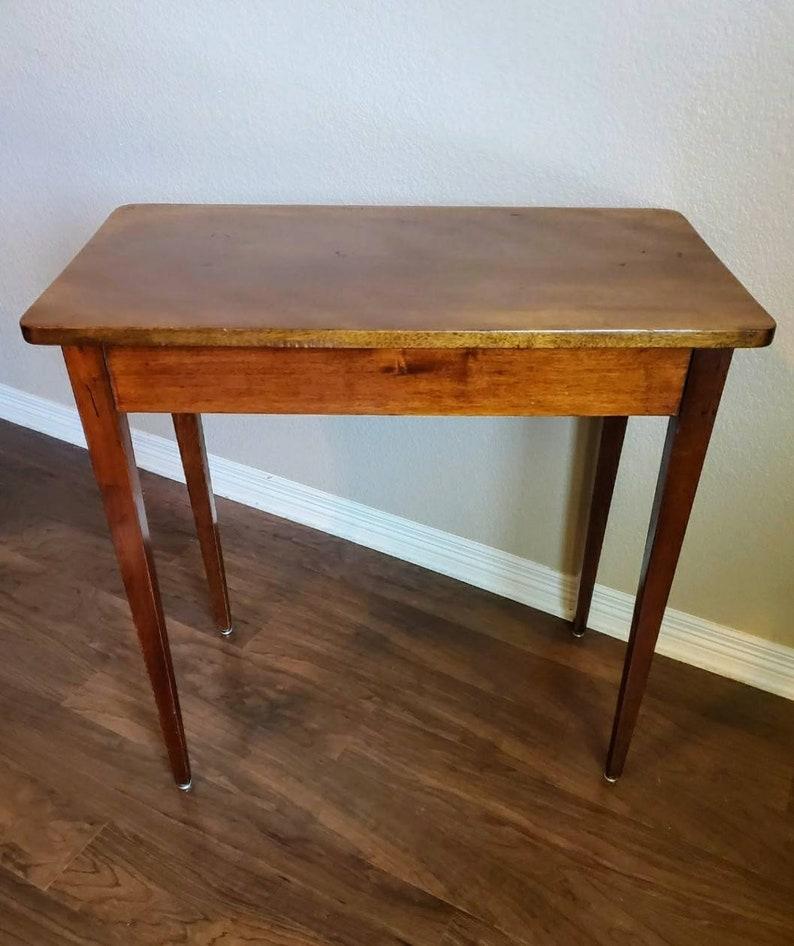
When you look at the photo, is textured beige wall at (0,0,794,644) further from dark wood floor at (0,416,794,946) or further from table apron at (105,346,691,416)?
table apron at (105,346,691,416)

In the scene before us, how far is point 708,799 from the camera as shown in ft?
4.09

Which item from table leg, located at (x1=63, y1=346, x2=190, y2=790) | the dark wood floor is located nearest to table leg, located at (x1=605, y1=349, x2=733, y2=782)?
the dark wood floor

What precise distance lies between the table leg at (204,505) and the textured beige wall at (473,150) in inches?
12.3

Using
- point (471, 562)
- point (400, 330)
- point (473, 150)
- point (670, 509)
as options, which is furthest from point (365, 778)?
point (473, 150)

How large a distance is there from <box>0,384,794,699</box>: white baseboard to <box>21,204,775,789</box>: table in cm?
44

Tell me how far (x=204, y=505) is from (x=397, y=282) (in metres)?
0.61

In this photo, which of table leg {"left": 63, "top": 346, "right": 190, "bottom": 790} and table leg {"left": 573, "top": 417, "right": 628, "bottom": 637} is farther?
table leg {"left": 573, "top": 417, "right": 628, "bottom": 637}

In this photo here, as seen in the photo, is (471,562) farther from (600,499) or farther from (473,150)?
(473,150)

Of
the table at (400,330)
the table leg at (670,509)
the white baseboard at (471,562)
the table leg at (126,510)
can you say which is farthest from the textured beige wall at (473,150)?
the table leg at (126,510)

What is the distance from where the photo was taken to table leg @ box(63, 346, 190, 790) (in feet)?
2.88

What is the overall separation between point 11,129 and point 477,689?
132 centimetres

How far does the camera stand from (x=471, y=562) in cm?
159

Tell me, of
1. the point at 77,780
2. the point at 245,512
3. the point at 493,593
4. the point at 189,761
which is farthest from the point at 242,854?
the point at 245,512

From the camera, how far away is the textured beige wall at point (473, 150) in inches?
41.3
